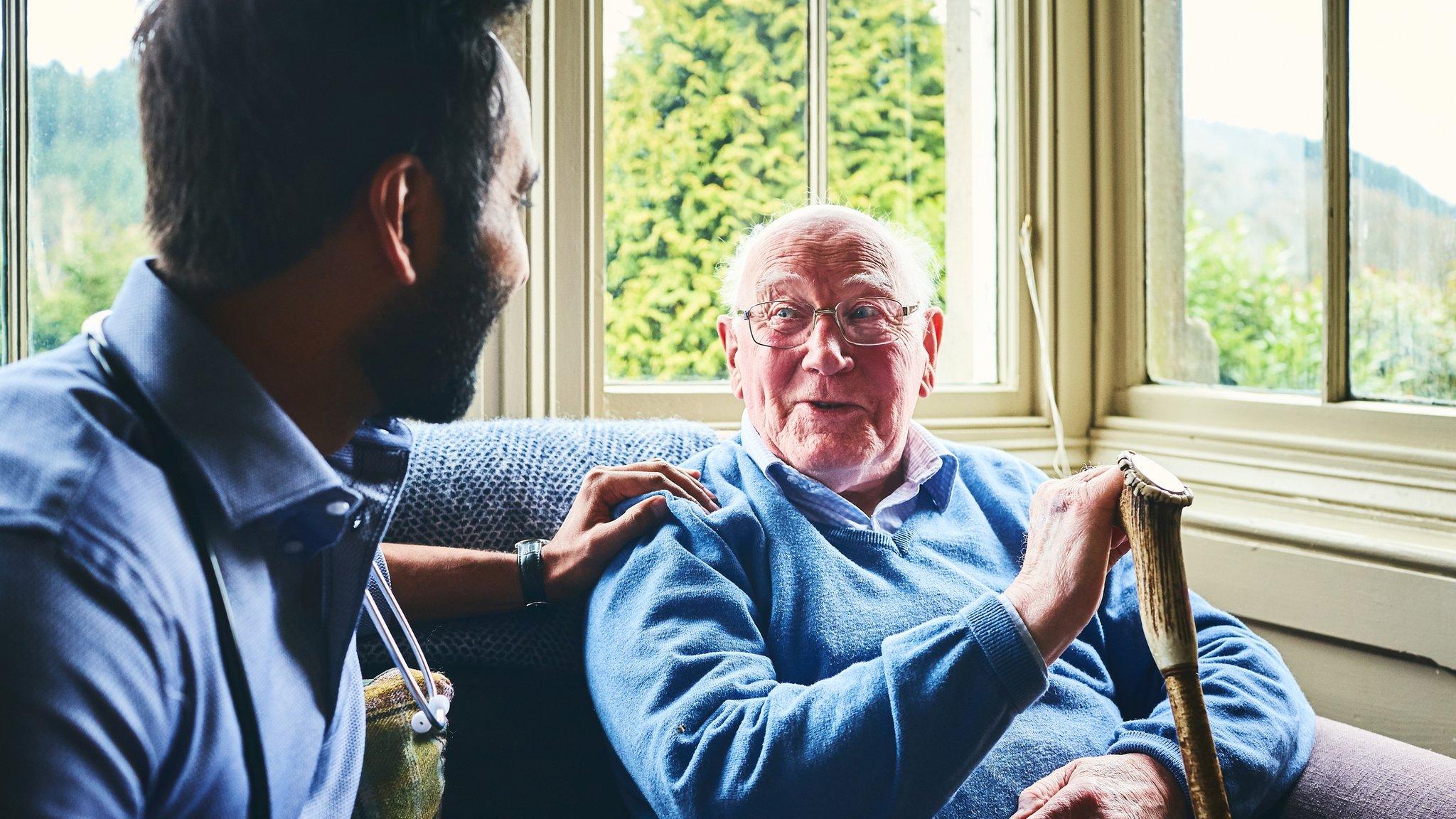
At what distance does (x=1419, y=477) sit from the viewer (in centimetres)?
165

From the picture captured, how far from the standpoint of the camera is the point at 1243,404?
78.7 inches

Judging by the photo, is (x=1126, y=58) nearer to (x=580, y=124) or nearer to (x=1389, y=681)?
(x=580, y=124)

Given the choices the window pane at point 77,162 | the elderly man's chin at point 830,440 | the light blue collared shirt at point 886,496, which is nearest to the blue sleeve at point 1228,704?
the light blue collared shirt at point 886,496

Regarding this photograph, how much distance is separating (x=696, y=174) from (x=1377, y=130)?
1.15m

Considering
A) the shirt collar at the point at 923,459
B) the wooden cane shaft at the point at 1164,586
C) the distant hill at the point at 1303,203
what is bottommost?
the wooden cane shaft at the point at 1164,586

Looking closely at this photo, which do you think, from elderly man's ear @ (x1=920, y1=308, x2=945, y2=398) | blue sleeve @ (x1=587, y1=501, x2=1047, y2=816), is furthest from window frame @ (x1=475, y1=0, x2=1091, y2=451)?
blue sleeve @ (x1=587, y1=501, x2=1047, y2=816)

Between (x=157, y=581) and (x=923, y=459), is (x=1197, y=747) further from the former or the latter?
(x=157, y=581)

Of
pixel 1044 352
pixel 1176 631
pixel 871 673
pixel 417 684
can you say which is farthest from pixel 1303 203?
pixel 417 684

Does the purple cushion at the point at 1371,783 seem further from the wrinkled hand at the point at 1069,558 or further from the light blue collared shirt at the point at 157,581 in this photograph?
the light blue collared shirt at the point at 157,581

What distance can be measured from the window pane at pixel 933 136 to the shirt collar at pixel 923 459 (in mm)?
811

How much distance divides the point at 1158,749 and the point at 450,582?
0.83 metres

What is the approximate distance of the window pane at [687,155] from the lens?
2.00 m

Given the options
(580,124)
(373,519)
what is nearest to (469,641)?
(373,519)

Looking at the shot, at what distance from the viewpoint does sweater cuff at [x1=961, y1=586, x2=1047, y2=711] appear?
0.98m
